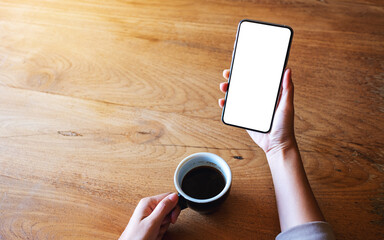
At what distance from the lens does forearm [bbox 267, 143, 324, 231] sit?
1.66ft

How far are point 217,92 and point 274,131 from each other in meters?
0.19

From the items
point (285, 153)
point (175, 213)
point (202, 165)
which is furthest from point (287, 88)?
point (175, 213)

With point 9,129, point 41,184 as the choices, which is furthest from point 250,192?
point 9,129

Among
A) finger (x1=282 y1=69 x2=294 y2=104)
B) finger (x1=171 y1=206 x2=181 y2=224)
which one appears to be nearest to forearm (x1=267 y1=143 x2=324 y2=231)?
finger (x1=282 y1=69 x2=294 y2=104)

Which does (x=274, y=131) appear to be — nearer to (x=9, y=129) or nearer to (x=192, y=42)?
(x=192, y=42)

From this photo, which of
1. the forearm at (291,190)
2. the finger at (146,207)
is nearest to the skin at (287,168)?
the forearm at (291,190)

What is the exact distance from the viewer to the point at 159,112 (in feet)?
2.26

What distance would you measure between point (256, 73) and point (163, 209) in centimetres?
33

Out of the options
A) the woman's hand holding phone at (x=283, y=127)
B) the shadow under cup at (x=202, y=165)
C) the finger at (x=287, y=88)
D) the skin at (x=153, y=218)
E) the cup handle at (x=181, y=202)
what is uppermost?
the finger at (x=287, y=88)

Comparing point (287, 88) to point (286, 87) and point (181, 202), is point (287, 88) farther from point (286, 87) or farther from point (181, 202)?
point (181, 202)

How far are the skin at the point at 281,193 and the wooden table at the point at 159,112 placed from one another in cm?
3

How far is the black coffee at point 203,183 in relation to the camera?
0.53 meters

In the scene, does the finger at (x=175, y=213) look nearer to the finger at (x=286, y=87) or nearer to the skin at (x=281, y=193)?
the skin at (x=281, y=193)

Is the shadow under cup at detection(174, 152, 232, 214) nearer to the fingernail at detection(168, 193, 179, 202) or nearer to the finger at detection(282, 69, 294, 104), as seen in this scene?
the fingernail at detection(168, 193, 179, 202)
